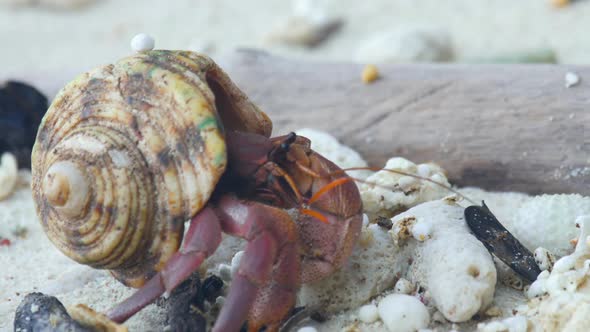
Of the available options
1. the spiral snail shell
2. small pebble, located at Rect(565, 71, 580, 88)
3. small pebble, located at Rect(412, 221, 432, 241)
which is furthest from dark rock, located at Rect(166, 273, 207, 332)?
small pebble, located at Rect(565, 71, 580, 88)

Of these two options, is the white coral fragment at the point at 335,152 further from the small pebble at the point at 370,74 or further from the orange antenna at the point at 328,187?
the orange antenna at the point at 328,187

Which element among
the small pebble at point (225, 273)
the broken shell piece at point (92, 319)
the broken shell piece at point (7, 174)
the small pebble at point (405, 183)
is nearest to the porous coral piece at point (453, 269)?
the small pebble at point (405, 183)

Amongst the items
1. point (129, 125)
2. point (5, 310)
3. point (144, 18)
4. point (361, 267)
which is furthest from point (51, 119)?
point (144, 18)

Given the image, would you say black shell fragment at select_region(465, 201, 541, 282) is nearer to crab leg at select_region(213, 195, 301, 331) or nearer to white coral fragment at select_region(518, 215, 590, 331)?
white coral fragment at select_region(518, 215, 590, 331)

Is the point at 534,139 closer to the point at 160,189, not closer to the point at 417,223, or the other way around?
the point at 417,223

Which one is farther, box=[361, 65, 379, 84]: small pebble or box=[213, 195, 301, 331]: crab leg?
box=[361, 65, 379, 84]: small pebble

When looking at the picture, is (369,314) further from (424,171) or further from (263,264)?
(424,171)

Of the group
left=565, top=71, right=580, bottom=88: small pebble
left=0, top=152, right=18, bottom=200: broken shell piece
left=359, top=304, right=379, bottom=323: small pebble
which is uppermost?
left=565, top=71, right=580, bottom=88: small pebble
